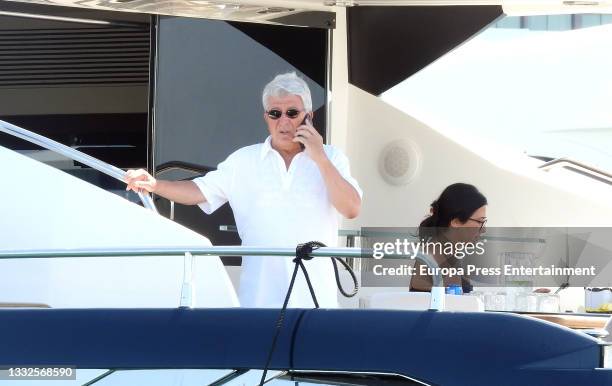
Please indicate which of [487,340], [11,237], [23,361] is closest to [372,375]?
[487,340]

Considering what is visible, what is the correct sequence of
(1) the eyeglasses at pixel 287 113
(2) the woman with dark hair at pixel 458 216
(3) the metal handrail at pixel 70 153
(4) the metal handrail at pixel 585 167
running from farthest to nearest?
1. (4) the metal handrail at pixel 585 167
2. (2) the woman with dark hair at pixel 458 216
3. (1) the eyeglasses at pixel 287 113
4. (3) the metal handrail at pixel 70 153

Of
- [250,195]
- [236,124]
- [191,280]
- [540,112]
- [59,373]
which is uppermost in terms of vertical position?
[540,112]

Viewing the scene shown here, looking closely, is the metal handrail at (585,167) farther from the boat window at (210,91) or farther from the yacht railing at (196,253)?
the yacht railing at (196,253)

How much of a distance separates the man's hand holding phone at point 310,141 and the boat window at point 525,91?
328 centimetres

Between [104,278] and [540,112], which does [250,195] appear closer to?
[104,278]

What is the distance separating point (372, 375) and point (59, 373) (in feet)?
1.99

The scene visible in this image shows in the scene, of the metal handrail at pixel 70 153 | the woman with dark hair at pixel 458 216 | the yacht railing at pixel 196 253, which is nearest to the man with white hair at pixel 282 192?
the metal handrail at pixel 70 153

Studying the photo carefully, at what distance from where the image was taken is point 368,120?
664 cm

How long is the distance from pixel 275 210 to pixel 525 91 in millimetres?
11239

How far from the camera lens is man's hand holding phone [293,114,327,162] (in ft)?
10.8

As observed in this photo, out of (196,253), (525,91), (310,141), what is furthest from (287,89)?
(525,91)

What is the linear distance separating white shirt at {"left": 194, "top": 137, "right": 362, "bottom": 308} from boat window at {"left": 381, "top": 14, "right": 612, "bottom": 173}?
3.23 metres

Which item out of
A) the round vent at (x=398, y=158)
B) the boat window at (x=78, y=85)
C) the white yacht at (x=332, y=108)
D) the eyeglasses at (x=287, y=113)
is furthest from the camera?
the boat window at (x=78, y=85)

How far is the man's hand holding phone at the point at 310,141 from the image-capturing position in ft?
10.8
